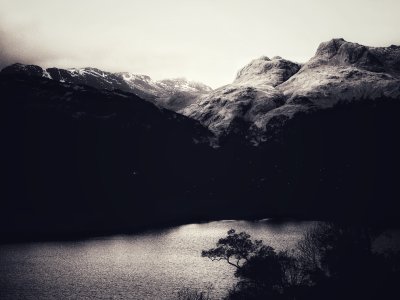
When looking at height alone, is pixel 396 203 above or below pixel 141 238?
above

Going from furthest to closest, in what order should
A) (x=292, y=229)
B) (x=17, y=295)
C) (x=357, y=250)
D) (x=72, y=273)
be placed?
A: (x=292, y=229), (x=72, y=273), (x=17, y=295), (x=357, y=250)

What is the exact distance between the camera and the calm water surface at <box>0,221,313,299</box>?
91125 mm

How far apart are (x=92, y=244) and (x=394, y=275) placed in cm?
12307

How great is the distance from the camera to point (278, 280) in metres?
58.8

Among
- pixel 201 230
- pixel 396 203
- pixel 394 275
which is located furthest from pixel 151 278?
pixel 396 203

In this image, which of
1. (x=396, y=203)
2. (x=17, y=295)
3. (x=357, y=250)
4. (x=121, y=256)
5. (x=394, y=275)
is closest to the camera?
(x=394, y=275)

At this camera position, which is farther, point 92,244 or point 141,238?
point 141,238

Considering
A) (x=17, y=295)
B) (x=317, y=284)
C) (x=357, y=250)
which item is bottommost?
(x=17, y=295)

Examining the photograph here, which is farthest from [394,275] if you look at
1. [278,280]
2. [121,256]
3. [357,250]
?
[121,256]

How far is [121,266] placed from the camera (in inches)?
4594

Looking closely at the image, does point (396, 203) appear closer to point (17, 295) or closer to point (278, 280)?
point (278, 280)

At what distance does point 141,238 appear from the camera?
168m

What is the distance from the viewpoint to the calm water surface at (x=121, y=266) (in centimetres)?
9112

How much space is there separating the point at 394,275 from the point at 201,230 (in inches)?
5180
